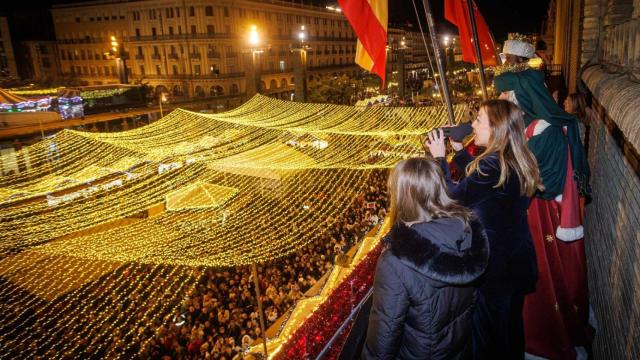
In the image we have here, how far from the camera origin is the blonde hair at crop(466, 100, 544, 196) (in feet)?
7.70

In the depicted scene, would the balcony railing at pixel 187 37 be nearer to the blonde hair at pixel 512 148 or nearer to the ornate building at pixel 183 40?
the ornate building at pixel 183 40

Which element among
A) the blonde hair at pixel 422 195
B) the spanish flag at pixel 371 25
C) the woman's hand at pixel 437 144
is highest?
the spanish flag at pixel 371 25

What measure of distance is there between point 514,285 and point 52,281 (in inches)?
434

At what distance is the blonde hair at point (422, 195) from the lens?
6.16ft

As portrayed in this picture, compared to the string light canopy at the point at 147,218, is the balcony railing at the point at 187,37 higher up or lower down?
higher up

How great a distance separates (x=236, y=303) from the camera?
890 centimetres

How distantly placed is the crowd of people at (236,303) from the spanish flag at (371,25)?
5.02 m

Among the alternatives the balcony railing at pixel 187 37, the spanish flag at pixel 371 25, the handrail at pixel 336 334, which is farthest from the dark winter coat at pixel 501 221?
the balcony railing at pixel 187 37

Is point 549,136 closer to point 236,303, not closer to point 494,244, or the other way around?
point 494,244

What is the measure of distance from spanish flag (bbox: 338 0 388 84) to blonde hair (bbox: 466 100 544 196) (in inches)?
76.0

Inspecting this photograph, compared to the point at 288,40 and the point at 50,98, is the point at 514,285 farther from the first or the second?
the point at 288,40

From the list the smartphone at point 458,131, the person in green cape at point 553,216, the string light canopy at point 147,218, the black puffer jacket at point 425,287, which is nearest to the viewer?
the black puffer jacket at point 425,287

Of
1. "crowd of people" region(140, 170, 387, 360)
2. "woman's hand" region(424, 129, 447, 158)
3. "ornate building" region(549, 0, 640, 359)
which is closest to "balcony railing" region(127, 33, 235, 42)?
"crowd of people" region(140, 170, 387, 360)

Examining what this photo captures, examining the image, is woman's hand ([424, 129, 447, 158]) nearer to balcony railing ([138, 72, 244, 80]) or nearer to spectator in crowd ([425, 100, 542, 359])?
spectator in crowd ([425, 100, 542, 359])
